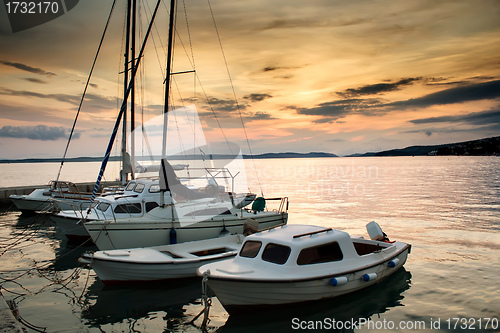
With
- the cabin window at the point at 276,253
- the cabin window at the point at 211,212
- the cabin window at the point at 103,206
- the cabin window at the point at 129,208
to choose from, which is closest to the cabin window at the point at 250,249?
the cabin window at the point at 276,253

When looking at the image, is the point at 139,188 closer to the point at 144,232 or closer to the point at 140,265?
the point at 144,232

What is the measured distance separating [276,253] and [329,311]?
7.79ft

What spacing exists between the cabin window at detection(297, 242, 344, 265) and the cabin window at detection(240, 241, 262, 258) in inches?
54.4

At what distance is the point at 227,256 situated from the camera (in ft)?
41.5

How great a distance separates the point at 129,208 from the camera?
16.6 metres

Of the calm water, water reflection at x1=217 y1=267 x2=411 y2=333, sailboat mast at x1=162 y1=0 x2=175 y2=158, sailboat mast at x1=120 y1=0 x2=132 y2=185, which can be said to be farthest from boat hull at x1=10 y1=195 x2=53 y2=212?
water reflection at x1=217 y1=267 x2=411 y2=333

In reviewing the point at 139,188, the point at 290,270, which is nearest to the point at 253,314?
the point at 290,270

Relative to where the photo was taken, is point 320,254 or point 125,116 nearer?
point 320,254

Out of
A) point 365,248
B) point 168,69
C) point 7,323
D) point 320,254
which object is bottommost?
point 365,248

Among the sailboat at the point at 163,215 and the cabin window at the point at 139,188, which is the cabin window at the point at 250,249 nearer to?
the sailboat at the point at 163,215

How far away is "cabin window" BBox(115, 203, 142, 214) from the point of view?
650 inches

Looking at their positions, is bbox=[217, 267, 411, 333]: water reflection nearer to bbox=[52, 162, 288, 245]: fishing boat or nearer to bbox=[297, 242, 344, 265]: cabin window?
bbox=[297, 242, 344, 265]: cabin window

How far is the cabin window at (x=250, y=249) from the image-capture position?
10.6 m

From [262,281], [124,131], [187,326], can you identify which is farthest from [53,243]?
[262,281]
